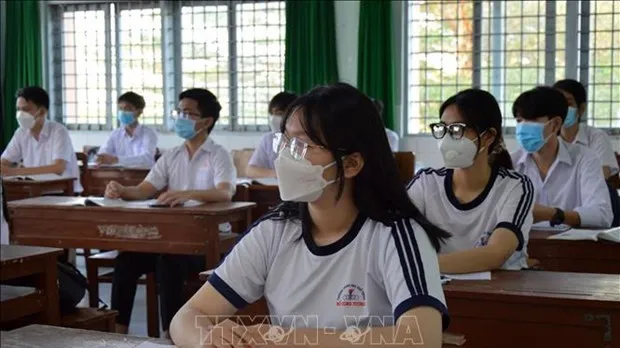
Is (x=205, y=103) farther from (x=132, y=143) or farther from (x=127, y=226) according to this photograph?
(x=132, y=143)

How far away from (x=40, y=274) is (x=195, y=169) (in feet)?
4.88

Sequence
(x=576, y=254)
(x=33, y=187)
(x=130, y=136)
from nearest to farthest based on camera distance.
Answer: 1. (x=576, y=254)
2. (x=33, y=187)
3. (x=130, y=136)

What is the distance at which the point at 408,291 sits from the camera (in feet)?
4.65

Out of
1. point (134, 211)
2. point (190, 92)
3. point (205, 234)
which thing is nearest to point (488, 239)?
point (205, 234)

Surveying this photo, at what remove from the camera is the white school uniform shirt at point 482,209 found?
235 centimetres

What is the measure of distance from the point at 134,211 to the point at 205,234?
1.19 feet

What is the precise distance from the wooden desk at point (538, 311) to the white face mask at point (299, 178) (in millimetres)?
676

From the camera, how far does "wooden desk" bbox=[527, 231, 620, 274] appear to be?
112 inches

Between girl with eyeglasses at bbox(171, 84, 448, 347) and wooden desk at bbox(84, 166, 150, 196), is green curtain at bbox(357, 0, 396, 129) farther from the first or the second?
girl with eyeglasses at bbox(171, 84, 448, 347)

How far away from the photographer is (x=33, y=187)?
521 cm

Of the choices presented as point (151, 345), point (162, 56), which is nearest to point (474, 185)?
point (151, 345)

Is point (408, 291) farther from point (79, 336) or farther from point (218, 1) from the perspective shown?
point (218, 1)

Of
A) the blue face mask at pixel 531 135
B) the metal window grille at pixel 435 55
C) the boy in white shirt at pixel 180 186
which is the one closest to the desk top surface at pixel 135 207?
the boy in white shirt at pixel 180 186

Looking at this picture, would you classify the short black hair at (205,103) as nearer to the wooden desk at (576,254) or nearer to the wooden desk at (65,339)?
the wooden desk at (576,254)
